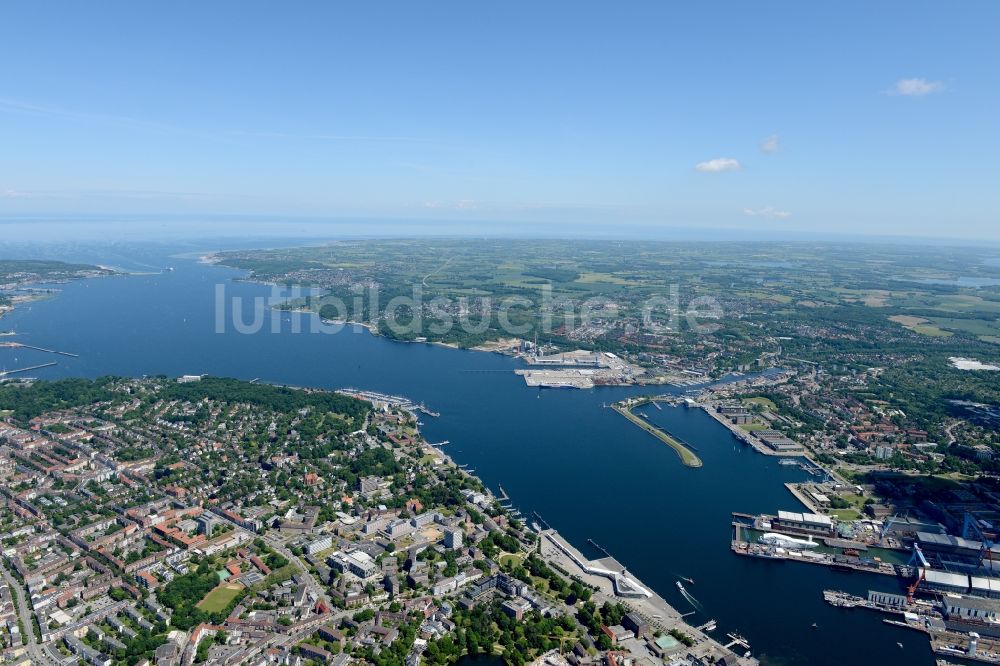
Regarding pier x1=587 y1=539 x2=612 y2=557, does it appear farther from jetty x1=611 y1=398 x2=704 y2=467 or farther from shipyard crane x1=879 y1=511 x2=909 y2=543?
shipyard crane x1=879 y1=511 x2=909 y2=543

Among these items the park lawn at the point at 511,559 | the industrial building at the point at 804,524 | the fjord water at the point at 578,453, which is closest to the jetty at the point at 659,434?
the fjord water at the point at 578,453

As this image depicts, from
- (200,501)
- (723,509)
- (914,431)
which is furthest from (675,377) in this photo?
(200,501)

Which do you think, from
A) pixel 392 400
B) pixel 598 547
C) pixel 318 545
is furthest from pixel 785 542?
pixel 392 400

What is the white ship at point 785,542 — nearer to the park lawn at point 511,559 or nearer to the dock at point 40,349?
the park lawn at point 511,559

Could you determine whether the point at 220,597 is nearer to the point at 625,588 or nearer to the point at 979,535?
the point at 625,588

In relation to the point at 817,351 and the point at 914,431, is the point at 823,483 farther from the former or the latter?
the point at 817,351
